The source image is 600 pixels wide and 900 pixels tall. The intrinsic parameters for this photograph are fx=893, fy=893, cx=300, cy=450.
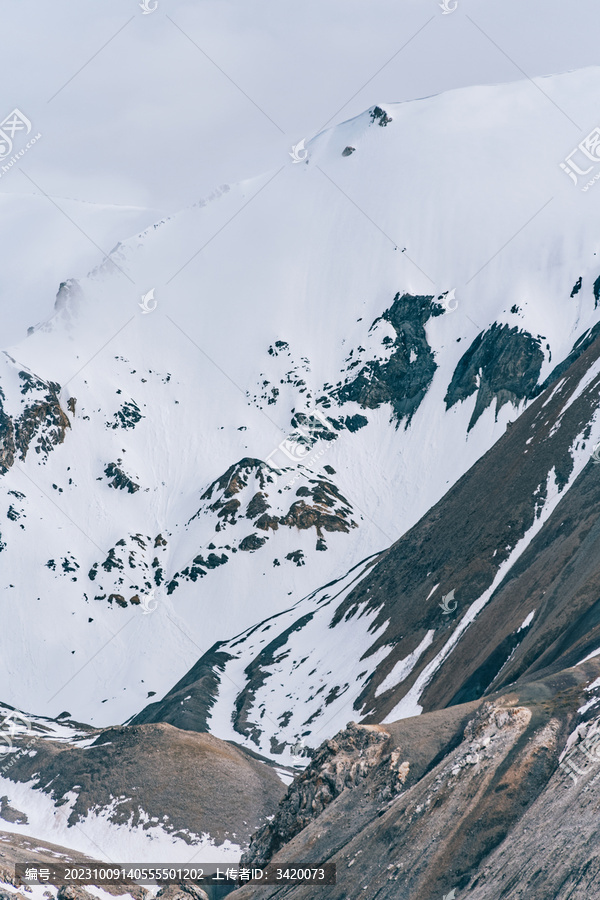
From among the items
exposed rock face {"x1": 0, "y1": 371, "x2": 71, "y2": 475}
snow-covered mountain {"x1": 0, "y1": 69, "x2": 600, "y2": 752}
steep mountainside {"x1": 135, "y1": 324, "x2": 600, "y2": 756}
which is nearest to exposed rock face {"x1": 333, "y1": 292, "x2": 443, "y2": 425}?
snow-covered mountain {"x1": 0, "y1": 69, "x2": 600, "y2": 752}

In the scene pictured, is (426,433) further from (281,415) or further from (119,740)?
(119,740)

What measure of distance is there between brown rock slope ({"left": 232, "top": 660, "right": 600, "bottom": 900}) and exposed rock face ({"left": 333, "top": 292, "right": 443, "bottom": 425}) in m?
138

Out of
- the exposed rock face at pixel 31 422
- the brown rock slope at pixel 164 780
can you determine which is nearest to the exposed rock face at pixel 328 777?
the brown rock slope at pixel 164 780

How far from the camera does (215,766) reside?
72375 mm

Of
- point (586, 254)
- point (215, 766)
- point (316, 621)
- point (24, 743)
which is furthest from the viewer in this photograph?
point (586, 254)

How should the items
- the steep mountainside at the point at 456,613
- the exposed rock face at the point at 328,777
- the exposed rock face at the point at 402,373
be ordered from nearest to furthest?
the exposed rock face at the point at 328,777, the steep mountainside at the point at 456,613, the exposed rock face at the point at 402,373

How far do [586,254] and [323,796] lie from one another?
163061 mm

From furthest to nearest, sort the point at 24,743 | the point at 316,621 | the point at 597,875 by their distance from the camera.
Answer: the point at 316,621, the point at 24,743, the point at 597,875

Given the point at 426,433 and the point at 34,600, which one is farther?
the point at 426,433

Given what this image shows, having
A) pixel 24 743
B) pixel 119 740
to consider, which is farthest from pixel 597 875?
pixel 24 743
